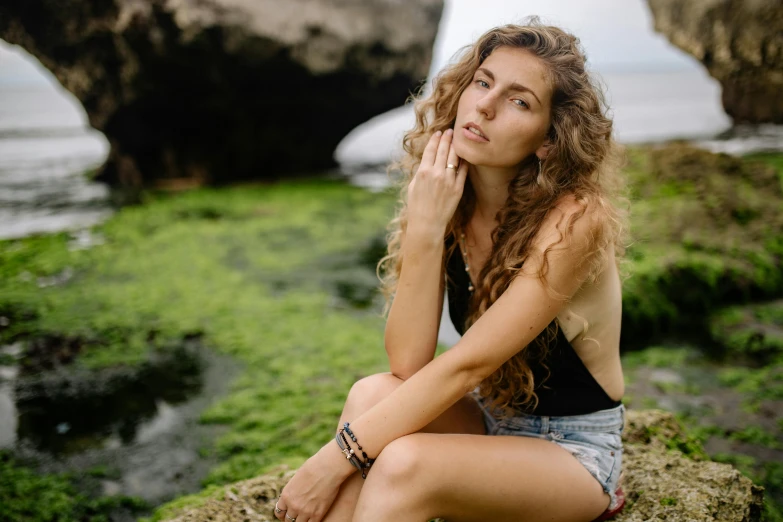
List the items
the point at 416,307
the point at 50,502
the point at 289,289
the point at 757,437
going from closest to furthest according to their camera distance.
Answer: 1. the point at 416,307
2. the point at 50,502
3. the point at 757,437
4. the point at 289,289

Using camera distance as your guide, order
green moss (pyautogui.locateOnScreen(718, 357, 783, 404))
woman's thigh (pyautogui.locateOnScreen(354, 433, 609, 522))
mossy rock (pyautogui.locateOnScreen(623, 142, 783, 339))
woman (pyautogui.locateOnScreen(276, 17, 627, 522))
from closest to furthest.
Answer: woman's thigh (pyautogui.locateOnScreen(354, 433, 609, 522)) < woman (pyautogui.locateOnScreen(276, 17, 627, 522)) < green moss (pyautogui.locateOnScreen(718, 357, 783, 404)) < mossy rock (pyautogui.locateOnScreen(623, 142, 783, 339))

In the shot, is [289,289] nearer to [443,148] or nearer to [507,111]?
[443,148]

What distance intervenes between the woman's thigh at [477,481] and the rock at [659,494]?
0.37 m

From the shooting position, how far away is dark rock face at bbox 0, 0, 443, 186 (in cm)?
950

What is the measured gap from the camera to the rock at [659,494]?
7.17 ft

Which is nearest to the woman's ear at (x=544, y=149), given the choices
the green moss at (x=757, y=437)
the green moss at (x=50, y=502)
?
the green moss at (x=757, y=437)

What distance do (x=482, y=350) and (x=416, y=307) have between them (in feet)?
1.13

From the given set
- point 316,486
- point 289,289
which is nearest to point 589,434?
point 316,486

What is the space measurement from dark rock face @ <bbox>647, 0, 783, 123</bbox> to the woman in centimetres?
1211

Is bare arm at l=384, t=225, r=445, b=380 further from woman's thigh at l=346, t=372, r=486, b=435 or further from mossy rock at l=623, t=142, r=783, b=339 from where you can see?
mossy rock at l=623, t=142, r=783, b=339

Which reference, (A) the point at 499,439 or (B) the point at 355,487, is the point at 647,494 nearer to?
(A) the point at 499,439

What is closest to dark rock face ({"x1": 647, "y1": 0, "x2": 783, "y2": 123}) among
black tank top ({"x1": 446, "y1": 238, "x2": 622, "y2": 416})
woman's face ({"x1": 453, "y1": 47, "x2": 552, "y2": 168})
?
woman's face ({"x1": 453, "y1": 47, "x2": 552, "y2": 168})

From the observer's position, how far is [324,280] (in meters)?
6.57

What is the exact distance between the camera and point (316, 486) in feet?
6.46
